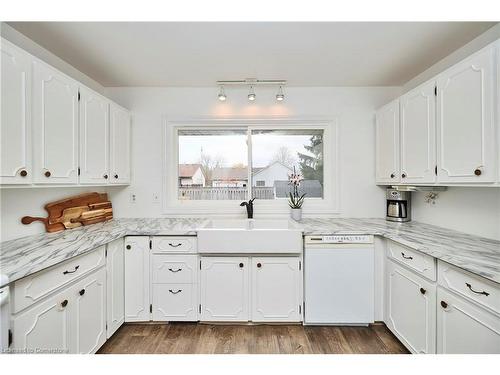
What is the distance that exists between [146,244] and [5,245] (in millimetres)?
876

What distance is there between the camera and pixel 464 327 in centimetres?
127

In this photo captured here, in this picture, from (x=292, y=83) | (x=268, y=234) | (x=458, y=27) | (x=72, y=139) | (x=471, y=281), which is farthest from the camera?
(x=292, y=83)

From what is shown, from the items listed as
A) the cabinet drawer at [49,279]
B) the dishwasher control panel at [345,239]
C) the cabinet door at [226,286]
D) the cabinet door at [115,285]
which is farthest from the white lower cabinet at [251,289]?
the cabinet drawer at [49,279]

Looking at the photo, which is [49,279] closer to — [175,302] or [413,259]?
[175,302]

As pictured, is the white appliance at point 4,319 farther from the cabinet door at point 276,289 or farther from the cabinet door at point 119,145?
the cabinet door at point 276,289

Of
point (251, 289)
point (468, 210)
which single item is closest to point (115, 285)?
point (251, 289)

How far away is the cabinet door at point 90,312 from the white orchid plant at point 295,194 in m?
1.86

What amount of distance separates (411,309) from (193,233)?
69.5 inches

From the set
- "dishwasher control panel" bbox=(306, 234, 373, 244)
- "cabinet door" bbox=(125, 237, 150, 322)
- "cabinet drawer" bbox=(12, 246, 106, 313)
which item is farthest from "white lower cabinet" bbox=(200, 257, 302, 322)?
"cabinet drawer" bbox=(12, 246, 106, 313)

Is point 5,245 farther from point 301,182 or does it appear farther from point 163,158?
point 301,182

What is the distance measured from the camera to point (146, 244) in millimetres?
2062

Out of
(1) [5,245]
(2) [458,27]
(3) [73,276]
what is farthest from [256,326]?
(2) [458,27]

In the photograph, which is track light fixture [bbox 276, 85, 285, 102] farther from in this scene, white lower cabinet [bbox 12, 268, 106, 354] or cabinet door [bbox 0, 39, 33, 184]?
white lower cabinet [bbox 12, 268, 106, 354]

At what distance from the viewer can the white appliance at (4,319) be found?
103 centimetres
